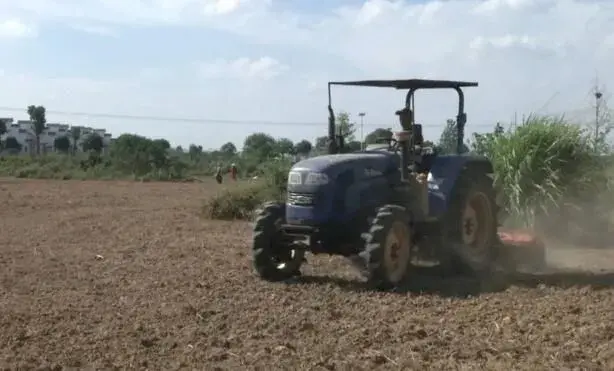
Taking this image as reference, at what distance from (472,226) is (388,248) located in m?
2.14

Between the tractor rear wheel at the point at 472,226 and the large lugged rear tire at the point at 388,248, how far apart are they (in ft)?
3.18

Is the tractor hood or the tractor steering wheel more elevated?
the tractor steering wheel

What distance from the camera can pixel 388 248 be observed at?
30.5 ft

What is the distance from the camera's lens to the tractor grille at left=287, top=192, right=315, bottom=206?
9656 mm

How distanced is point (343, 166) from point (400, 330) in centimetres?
273

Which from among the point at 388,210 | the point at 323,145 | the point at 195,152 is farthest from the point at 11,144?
Result: the point at 388,210

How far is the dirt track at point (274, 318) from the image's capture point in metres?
6.55

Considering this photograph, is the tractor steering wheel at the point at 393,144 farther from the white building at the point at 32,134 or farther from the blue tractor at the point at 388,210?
the white building at the point at 32,134

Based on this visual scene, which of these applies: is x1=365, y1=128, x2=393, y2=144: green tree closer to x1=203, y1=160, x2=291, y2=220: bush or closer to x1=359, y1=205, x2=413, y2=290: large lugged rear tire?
x1=359, y1=205, x2=413, y2=290: large lugged rear tire

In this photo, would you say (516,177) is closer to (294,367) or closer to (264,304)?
(264,304)

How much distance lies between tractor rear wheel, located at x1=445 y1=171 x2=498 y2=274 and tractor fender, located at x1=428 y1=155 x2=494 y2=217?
166 millimetres

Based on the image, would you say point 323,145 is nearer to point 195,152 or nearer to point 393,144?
point 393,144

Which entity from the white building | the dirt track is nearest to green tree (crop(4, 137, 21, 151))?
the white building

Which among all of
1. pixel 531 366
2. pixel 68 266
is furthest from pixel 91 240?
pixel 531 366
